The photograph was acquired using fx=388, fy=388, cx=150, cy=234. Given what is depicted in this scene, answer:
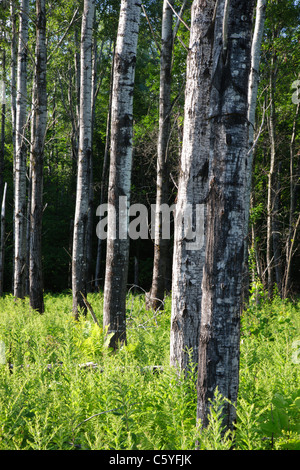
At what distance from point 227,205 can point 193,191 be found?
3.78 feet

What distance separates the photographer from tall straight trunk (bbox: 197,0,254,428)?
7.52 feet

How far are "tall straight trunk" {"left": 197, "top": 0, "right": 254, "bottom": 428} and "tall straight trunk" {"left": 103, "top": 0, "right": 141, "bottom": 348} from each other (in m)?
2.59

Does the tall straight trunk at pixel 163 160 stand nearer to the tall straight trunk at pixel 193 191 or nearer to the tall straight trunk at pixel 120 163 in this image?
the tall straight trunk at pixel 120 163

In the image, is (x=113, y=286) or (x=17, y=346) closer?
(x=17, y=346)

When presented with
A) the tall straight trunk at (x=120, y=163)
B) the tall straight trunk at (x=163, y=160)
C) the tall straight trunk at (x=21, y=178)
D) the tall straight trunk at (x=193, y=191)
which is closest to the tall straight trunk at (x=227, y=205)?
the tall straight trunk at (x=193, y=191)

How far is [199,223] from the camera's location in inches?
135

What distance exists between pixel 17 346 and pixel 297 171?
53.4 ft

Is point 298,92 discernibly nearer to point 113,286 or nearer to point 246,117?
point 113,286

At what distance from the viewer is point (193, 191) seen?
11.3 ft

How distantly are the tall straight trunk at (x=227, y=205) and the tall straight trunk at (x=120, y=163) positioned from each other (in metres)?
2.59

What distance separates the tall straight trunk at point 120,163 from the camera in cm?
482

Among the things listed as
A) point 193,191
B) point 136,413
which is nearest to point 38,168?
point 193,191

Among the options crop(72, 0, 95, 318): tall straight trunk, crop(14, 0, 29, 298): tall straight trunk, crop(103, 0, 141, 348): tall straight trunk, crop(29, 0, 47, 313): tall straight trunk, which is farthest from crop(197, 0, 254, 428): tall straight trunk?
crop(14, 0, 29, 298): tall straight trunk

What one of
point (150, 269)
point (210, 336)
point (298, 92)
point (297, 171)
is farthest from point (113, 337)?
point (150, 269)
